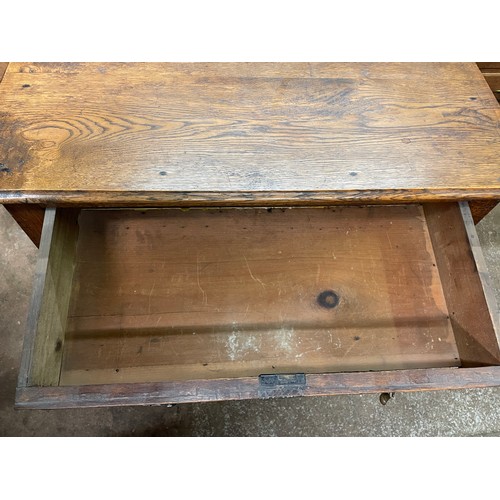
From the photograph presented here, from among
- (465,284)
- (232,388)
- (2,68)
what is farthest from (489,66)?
(2,68)

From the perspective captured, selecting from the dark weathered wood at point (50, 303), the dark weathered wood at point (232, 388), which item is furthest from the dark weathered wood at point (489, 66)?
the dark weathered wood at point (50, 303)

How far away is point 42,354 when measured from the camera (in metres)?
0.96

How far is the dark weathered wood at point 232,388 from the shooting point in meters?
0.83

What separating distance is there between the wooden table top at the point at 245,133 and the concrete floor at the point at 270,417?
0.76 metres

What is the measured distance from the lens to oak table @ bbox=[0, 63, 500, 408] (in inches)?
37.2

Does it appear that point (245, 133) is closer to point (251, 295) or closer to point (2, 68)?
point (251, 295)

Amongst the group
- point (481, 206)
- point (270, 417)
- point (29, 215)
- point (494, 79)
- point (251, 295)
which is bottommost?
point (270, 417)

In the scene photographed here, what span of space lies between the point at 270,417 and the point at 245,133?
934 mm

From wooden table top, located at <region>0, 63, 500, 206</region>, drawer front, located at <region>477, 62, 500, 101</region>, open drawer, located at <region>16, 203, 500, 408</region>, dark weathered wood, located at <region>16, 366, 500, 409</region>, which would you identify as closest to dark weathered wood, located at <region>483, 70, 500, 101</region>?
drawer front, located at <region>477, 62, 500, 101</region>

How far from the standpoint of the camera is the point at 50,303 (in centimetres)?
102

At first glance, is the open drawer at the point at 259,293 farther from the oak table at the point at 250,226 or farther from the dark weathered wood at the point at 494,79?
the dark weathered wood at the point at 494,79

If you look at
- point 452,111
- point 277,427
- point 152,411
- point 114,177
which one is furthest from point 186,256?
point 452,111

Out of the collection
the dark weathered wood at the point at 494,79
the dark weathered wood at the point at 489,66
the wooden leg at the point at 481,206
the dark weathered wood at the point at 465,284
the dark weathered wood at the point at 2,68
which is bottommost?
the dark weathered wood at the point at 465,284

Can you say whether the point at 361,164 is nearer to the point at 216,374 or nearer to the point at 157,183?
the point at 157,183
